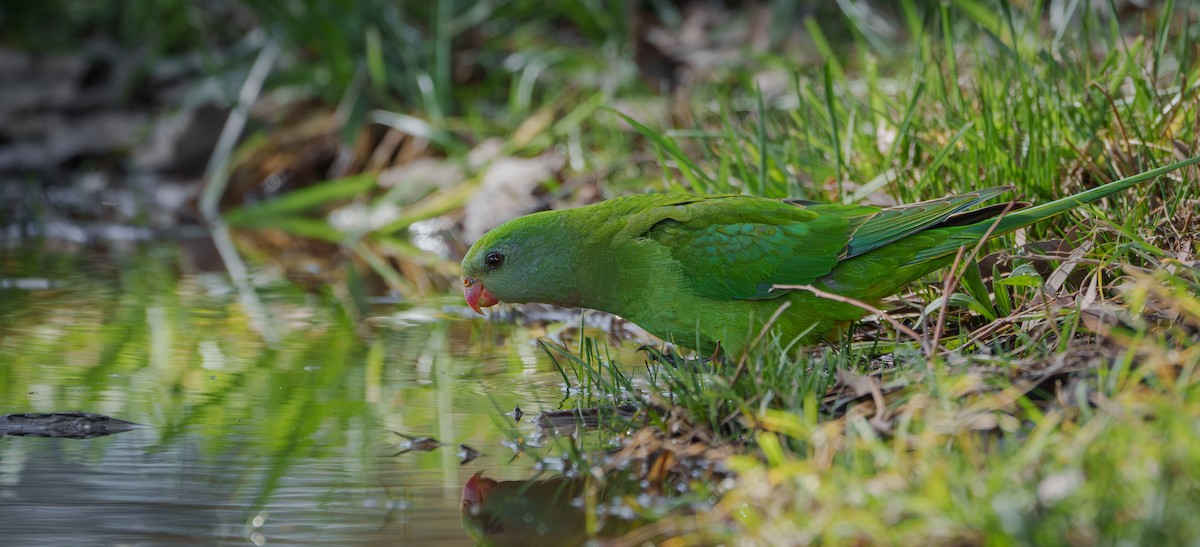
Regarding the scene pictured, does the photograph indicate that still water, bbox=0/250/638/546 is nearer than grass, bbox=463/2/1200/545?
No

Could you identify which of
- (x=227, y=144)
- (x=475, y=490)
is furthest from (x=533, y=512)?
(x=227, y=144)

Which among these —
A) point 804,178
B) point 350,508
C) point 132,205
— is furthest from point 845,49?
point 350,508

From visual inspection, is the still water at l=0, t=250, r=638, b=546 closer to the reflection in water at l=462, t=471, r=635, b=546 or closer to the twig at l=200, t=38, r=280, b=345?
the reflection in water at l=462, t=471, r=635, b=546

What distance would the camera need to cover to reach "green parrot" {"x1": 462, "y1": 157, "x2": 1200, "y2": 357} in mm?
3113

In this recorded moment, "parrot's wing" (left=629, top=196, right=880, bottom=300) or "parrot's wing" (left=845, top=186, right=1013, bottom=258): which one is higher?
"parrot's wing" (left=629, top=196, right=880, bottom=300)

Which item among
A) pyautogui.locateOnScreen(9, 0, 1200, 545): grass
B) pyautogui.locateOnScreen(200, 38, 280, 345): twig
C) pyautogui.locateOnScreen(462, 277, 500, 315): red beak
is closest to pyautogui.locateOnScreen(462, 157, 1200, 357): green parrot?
pyautogui.locateOnScreen(9, 0, 1200, 545): grass

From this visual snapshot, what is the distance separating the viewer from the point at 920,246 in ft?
10.3

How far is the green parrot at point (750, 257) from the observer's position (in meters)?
3.11

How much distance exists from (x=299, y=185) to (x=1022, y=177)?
5.88 m

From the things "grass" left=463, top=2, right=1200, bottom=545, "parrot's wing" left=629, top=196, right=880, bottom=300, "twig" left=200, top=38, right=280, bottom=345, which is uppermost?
"twig" left=200, top=38, right=280, bottom=345

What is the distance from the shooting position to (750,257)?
317 cm

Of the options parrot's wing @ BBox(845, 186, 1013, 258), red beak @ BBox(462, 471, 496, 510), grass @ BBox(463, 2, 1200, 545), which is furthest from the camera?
parrot's wing @ BBox(845, 186, 1013, 258)

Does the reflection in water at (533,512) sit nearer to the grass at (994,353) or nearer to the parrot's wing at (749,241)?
the grass at (994,353)

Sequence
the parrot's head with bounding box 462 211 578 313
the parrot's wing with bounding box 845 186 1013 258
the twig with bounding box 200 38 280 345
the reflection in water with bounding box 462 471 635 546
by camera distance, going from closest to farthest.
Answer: the reflection in water with bounding box 462 471 635 546 → the parrot's wing with bounding box 845 186 1013 258 → the parrot's head with bounding box 462 211 578 313 → the twig with bounding box 200 38 280 345
